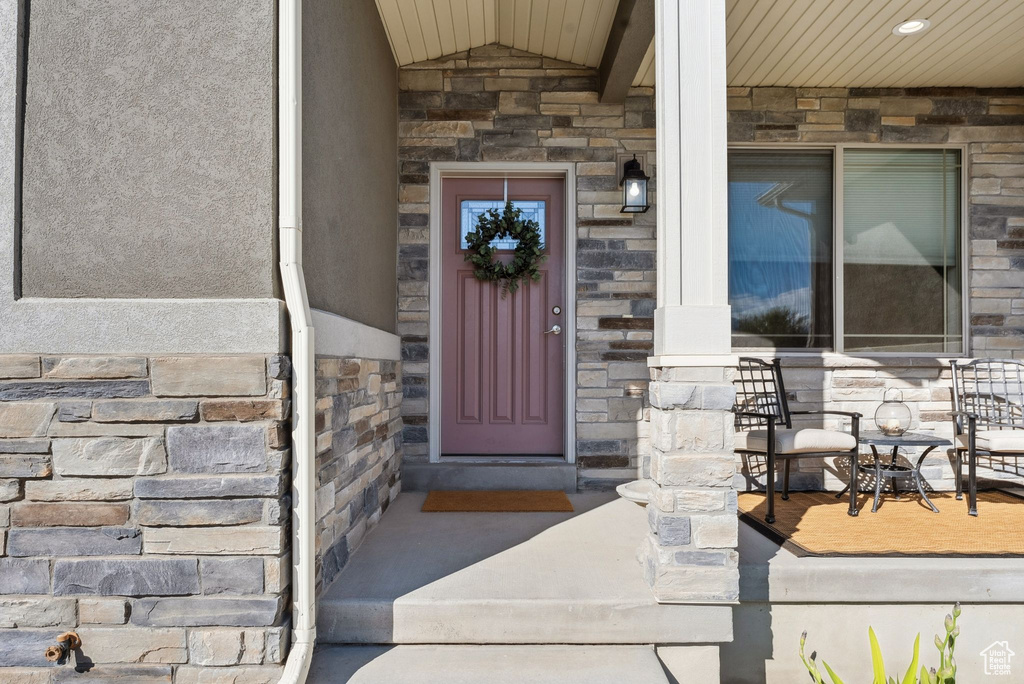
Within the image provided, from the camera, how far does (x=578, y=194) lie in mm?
3713

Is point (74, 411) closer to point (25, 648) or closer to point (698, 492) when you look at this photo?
point (25, 648)

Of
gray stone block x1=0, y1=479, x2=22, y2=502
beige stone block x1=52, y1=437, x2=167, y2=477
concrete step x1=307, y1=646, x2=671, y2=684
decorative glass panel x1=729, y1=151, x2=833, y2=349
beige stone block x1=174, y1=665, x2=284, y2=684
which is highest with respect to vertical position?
decorative glass panel x1=729, y1=151, x2=833, y2=349

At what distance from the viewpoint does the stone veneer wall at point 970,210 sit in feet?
11.9

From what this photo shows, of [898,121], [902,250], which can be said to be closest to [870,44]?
[898,121]

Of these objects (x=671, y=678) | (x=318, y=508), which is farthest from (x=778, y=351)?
(x=318, y=508)

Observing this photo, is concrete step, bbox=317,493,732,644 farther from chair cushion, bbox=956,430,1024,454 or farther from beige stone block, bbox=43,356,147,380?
chair cushion, bbox=956,430,1024,454

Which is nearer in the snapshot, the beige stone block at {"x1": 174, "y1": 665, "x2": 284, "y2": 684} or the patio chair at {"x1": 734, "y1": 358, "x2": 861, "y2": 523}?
the beige stone block at {"x1": 174, "y1": 665, "x2": 284, "y2": 684}

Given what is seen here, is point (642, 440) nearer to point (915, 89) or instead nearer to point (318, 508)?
point (318, 508)

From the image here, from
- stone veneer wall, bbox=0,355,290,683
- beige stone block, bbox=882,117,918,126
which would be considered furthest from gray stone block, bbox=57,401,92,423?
beige stone block, bbox=882,117,918,126

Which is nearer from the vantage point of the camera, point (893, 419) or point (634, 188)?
point (893, 419)

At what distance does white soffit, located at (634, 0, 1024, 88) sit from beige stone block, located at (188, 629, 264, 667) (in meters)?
3.32

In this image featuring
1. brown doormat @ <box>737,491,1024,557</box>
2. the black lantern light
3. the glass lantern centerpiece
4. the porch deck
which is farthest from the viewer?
the black lantern light

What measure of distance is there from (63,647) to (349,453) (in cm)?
105

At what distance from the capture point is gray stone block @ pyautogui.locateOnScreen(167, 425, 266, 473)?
1759 mm
